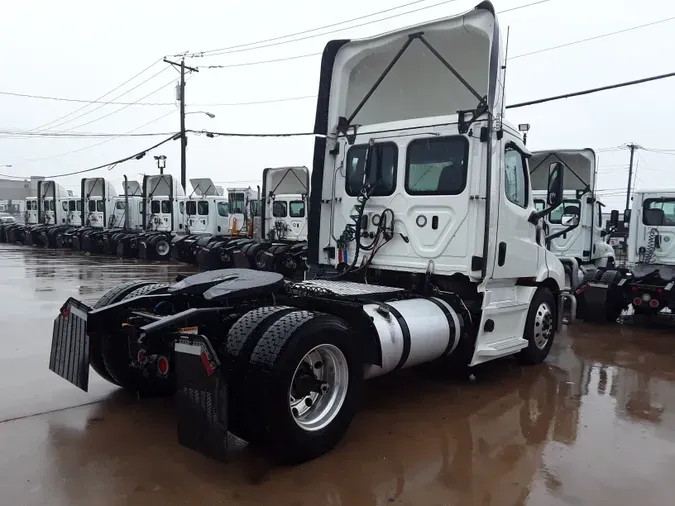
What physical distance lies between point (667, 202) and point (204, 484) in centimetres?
946

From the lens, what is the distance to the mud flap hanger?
18.0ft

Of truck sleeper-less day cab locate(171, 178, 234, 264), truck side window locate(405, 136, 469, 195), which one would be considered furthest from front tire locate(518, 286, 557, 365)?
truck sleeper-less day cab locate(171, 178, 234, 264)

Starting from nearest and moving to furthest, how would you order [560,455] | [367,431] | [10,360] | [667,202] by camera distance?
1. [560,455]
2. [367,431]
3. [10,360]
4. [667,202]

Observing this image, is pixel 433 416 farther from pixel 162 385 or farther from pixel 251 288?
pixel 162 385

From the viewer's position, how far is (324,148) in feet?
21.2

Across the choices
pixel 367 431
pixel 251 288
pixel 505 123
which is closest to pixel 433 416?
pixel 367 431

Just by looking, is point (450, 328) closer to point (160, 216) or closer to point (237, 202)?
point (237, 202)

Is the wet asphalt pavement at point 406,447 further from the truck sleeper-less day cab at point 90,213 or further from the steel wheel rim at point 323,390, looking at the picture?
the truck sleeper-less day cab at point 90,213

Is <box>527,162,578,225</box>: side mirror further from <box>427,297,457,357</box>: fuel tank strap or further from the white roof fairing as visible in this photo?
<box>427,297,457,357</box>: fuel tank strap

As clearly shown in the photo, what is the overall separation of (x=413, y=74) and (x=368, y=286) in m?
2.61

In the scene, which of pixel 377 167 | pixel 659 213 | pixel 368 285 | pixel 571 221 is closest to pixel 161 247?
pixel 571 221

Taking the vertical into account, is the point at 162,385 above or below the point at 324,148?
below

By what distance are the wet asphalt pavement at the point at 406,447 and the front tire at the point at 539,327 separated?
18 centimetres

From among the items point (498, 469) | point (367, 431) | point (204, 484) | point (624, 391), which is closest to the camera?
point (204, 484)
